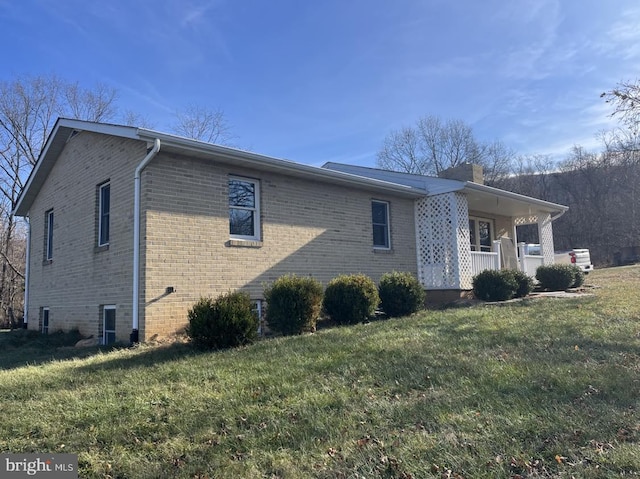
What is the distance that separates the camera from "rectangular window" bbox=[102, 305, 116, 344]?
10.4m

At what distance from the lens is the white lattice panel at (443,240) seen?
13719 mm

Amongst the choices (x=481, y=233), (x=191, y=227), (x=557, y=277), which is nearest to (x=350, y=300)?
(x=191, y=227)

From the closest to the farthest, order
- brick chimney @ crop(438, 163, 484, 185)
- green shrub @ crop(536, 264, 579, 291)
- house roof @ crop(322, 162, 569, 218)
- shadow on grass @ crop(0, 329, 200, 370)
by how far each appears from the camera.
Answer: shadow on grass @ crop(0, 329, 200, 370) → house roof @ crop(322, 162, 569, 218) → green shrub @ crop(536, 264, 579, 291) → brick chimney @ crop(438, 163, 484, 185)

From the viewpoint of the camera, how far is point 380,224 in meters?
14.0

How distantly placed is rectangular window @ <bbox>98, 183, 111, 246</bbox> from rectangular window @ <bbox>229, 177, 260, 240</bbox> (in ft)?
9.44

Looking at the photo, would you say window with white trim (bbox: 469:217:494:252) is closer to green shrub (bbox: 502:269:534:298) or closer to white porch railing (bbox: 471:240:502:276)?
white porch railing (bbox: 471:240:502:276)

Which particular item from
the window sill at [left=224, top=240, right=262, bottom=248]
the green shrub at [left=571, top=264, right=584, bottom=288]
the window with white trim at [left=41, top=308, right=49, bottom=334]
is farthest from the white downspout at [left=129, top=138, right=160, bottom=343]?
the green shrub at [left=571, top=264, right=584, bottom=288]

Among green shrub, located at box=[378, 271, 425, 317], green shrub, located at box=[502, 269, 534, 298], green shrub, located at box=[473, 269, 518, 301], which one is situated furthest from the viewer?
green shrub, located at box=[502, 269, 534, 298]

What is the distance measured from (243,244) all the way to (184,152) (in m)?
2.30

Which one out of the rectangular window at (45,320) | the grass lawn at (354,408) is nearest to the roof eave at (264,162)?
the grass lawn at (354,408)

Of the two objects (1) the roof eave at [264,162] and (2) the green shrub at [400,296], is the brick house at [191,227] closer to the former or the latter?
(1) the roof eave at [264,162]

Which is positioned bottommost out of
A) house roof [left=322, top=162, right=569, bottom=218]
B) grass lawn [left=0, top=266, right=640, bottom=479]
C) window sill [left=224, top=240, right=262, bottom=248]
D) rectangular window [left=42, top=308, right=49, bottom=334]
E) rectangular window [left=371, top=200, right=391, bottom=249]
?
grass lawn [left=0, top=266, right=640, bottom=479]

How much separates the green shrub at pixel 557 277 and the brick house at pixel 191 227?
1616mm

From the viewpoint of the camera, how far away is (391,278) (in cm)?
1109
